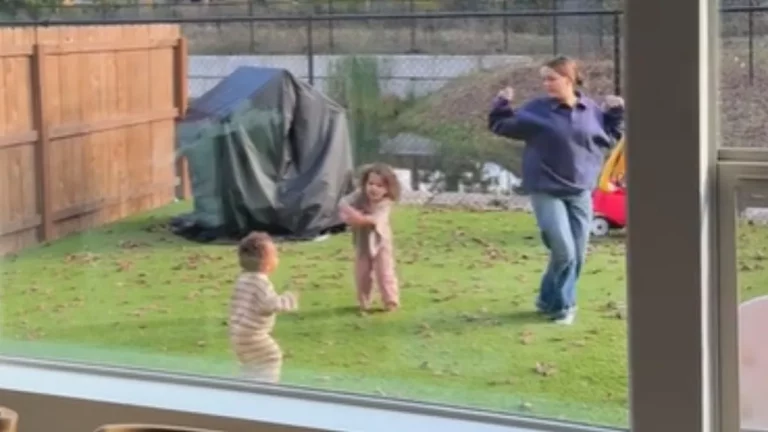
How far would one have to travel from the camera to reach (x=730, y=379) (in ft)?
8.22

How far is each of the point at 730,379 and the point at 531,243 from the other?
0.53 metres

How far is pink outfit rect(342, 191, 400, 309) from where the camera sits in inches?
116

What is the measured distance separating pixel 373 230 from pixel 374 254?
0.18 ft

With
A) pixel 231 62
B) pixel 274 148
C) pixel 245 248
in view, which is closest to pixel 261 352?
pixel 245 248

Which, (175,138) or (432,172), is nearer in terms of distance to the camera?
(432,172)

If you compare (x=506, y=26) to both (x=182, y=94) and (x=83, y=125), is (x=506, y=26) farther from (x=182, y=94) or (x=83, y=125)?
(x=83, y=125)

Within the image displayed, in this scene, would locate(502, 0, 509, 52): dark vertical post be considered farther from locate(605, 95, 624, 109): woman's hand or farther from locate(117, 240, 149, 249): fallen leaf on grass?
locate(117, 240, 149, 249): fallen leaf on grass

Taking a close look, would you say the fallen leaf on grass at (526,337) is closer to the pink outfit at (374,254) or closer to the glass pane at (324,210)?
the glass pane at (324,210)

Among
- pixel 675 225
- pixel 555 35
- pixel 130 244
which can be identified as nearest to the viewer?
pixel 675 225

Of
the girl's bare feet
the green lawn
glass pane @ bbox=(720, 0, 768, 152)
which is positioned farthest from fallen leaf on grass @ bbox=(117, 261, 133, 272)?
glass pane @ bbox=(720, 0, 768, 152)

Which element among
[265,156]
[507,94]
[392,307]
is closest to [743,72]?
[507,94]

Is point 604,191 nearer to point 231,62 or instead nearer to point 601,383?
point 601,383

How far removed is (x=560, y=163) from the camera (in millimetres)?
2740

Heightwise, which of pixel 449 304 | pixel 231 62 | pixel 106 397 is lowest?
pixel 106 397
